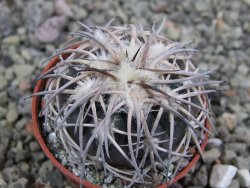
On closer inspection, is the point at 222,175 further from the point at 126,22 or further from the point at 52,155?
the point at 126,22

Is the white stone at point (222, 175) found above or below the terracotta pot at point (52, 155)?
below

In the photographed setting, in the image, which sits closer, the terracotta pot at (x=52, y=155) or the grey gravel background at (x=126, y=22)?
the terracotta pot at (x=52, y=155)

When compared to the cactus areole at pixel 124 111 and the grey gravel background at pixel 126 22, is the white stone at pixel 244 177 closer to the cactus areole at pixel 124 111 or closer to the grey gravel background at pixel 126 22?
the grey gravel background at pixel 126 22

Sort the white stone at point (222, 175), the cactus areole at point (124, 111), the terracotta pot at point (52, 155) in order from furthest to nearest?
the white stone at point (222, 175) → the terracotta pot at point (52, 155) → the cactus areole at point (124, 111)

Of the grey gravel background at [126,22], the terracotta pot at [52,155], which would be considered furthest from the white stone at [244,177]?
the terracotta pot at [52,155]

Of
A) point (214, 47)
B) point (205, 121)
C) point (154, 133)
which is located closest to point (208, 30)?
point (214, 47)

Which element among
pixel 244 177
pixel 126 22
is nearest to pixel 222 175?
pixel 244 177

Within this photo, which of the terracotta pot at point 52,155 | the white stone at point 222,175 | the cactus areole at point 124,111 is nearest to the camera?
the cactus areole at point 124,111

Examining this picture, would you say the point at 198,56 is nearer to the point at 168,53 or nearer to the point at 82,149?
the point at 168,53
